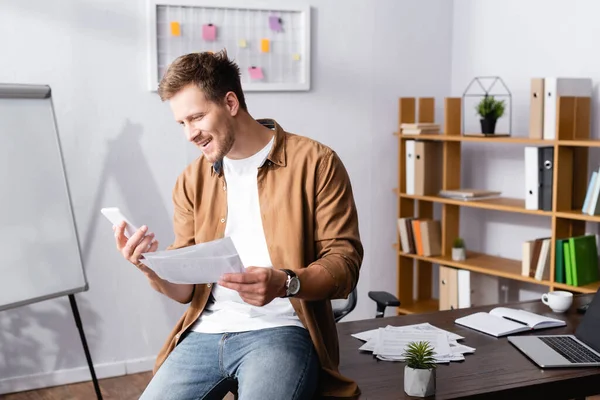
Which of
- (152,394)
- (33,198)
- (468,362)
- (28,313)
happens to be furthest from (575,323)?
(28,313)

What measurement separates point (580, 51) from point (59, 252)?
2.65 metres

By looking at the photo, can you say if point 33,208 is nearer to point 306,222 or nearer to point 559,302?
point 306,222

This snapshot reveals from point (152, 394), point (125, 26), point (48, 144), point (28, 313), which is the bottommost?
point (28, 313)

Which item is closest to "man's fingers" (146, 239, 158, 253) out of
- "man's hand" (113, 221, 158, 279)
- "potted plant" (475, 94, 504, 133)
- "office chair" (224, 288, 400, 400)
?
"man's hand" (113, 221, 158, 279)

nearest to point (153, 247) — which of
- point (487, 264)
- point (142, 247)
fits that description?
point (142, 247)

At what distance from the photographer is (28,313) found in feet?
12.7

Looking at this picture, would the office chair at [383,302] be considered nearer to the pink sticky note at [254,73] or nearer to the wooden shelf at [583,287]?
the wooden shelf at [583,287]

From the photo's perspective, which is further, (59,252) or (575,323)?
(59,252)

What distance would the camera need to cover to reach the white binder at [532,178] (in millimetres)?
3875

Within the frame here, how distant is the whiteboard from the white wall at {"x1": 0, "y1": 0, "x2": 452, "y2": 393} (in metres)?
0.43

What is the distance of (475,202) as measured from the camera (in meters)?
4.23

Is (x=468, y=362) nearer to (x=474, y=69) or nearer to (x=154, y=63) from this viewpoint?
(x=154, y=63)

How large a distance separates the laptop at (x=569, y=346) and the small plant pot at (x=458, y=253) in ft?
6.36

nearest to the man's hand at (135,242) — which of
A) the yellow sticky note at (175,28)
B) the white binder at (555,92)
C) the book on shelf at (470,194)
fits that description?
the yellow sticky note at (175,28)
